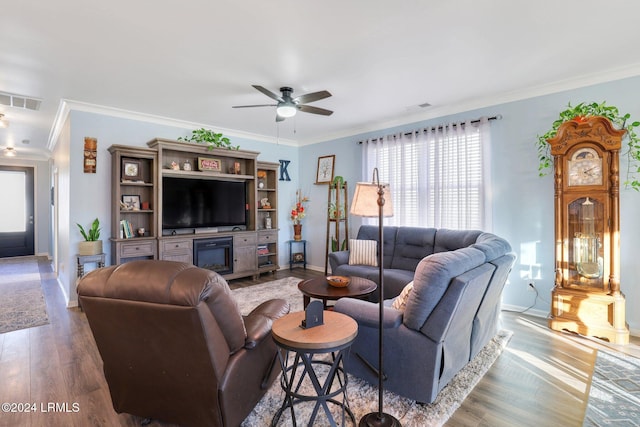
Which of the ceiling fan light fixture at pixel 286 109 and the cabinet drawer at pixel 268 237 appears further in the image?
the cabinet drawer at pixel 268 237

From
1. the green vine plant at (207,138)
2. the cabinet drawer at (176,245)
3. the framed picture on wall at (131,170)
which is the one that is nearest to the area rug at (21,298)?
the cabinet drawer at (176,245)

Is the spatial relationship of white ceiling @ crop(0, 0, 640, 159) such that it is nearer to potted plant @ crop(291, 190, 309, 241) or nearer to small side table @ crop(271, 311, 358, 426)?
small side table @ crop(271, 311, 358, 426)

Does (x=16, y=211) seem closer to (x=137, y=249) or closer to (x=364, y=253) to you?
(x=137, y=249)

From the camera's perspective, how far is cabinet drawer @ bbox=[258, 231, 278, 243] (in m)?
5.68

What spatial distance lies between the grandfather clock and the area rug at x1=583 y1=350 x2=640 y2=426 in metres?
0.42

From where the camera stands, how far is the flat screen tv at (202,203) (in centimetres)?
469

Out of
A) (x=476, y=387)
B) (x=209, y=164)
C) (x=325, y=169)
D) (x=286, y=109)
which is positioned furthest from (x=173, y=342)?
(x=325, y=169)

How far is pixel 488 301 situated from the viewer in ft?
7.96

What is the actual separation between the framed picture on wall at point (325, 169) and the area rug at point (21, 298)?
444 cm

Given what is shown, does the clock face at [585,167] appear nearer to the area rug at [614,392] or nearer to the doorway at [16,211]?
the area rug at [614,392]

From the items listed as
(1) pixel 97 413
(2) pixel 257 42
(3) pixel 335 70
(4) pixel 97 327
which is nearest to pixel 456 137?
(3) pixel 335 70

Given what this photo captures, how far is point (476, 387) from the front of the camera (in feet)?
7.25

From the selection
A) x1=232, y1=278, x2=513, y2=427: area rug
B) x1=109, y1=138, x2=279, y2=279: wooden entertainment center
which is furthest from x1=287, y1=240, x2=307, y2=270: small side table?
x1=232, y1=278, x2=513, y2=427: area rug

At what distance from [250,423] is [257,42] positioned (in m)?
2.74
